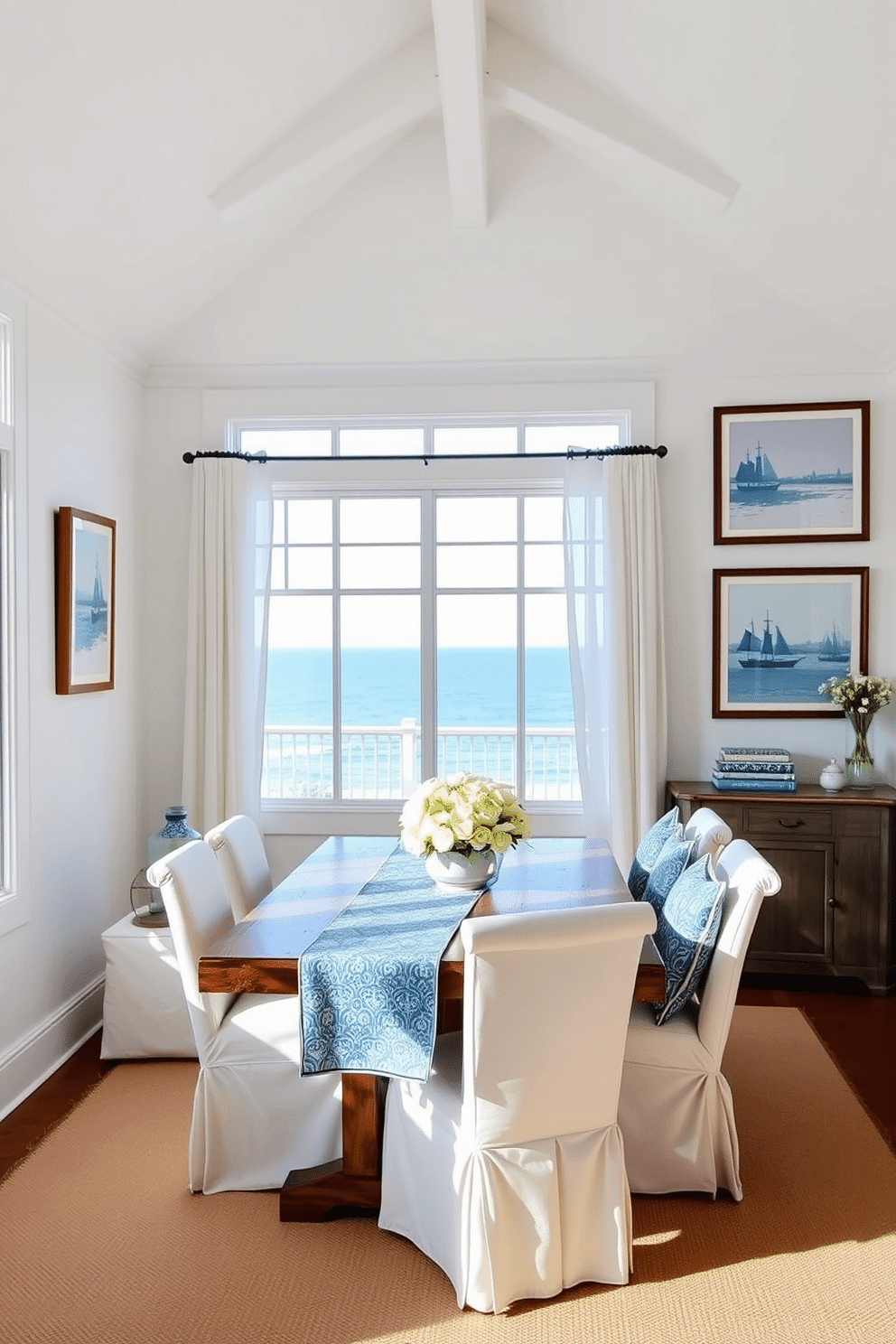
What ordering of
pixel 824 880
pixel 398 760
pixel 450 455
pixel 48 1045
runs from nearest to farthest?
pixel 48 1045 → pixel 824 880 → pixel 450 455 → pixel 398 760

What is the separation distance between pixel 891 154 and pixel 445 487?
2.39 meters

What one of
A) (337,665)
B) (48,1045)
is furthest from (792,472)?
(48,1045)

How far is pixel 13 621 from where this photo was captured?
3680mm

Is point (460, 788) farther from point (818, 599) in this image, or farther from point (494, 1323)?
point (818, 599)

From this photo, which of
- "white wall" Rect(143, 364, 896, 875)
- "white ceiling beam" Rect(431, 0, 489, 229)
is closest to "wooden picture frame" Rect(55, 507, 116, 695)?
"white wall" Rect(143, 364, 896, 875)

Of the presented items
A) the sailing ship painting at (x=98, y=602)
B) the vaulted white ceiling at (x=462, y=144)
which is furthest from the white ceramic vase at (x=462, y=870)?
the vaulted white ceiling at (x=462, y=144)

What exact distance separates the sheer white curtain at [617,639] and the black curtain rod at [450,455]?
35mm

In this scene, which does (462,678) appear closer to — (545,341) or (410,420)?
(410,420)

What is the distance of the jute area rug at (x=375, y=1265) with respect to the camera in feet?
7.64

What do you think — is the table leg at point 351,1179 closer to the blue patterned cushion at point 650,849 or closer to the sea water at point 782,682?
the blue patterned cushion at point 650,849

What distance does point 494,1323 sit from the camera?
235cm

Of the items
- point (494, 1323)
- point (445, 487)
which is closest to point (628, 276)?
point (445, 487)

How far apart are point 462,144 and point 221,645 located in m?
2.45

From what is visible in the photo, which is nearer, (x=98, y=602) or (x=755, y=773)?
(x=98, y=602)
